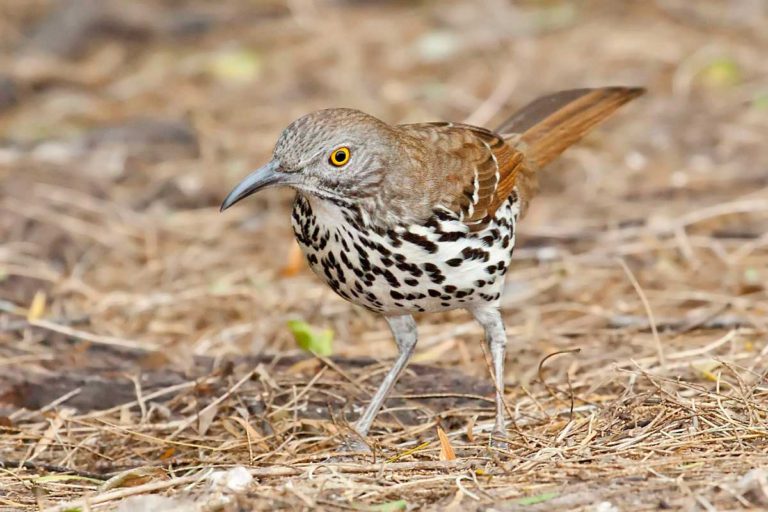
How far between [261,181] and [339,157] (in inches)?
11.3

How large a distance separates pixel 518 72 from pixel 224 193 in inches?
110

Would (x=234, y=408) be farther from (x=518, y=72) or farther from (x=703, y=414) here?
(x=518, y=72)

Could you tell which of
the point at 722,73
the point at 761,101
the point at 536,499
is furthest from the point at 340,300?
the point at 722,73

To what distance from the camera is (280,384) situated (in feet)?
15.4

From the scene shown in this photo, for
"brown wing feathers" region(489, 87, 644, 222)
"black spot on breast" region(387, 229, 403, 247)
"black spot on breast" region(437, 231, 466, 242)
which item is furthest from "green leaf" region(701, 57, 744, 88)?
"black spot on breast" region(387, 229, 403, 247)

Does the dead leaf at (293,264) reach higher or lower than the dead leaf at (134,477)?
higher

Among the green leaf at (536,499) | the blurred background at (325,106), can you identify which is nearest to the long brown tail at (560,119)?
the blurred background at (325,106)

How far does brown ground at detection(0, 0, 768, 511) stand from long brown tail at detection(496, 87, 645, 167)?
846 mm

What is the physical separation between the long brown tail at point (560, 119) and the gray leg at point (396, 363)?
1.02 meters

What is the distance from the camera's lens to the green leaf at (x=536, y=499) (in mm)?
3271

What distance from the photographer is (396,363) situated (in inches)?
183

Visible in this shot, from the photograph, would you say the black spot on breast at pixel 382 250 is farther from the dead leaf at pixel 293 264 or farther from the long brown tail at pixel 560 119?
the dead leaf at pixel 293 264

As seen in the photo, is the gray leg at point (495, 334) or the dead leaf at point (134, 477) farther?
the gray leg at point (495, 334)

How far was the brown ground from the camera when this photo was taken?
371 cm
